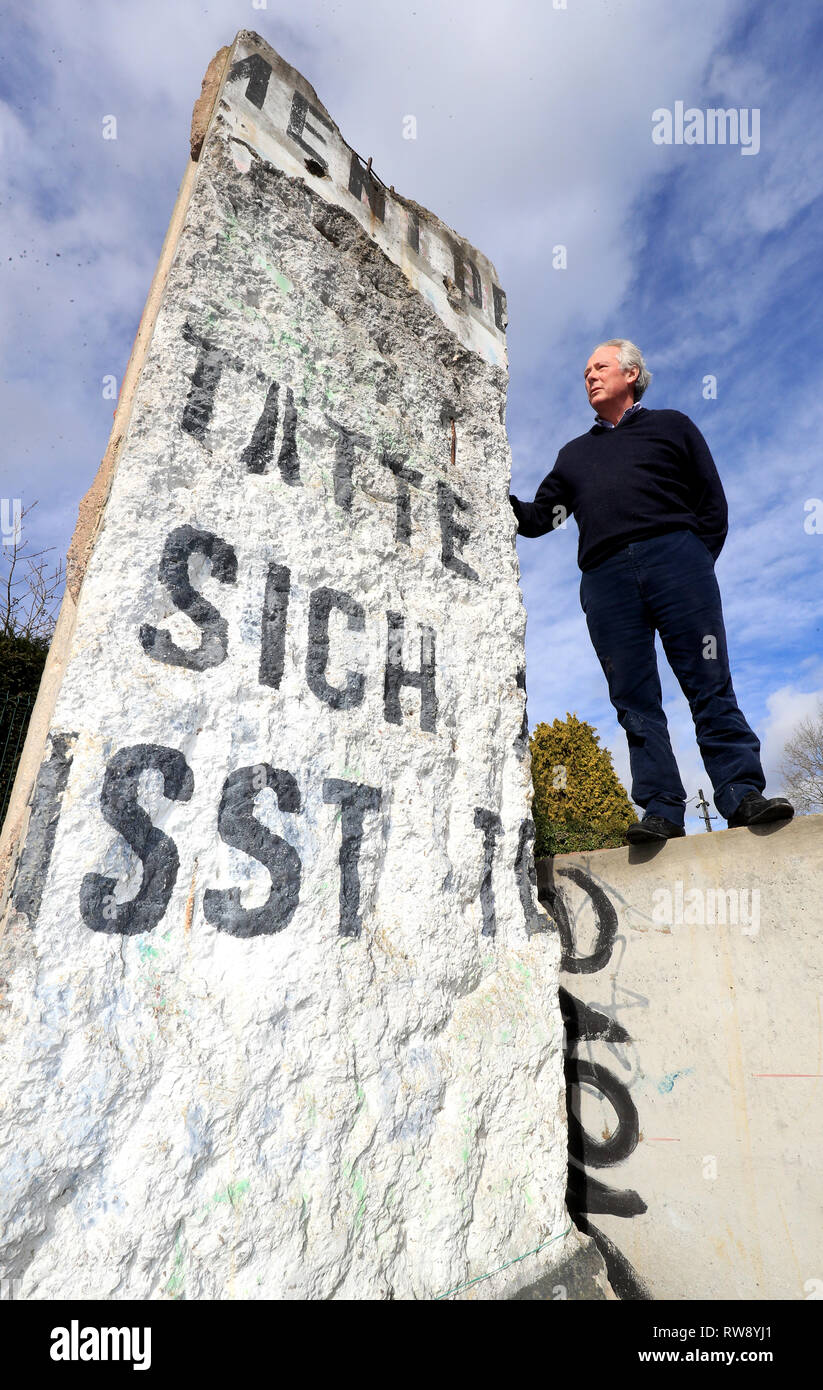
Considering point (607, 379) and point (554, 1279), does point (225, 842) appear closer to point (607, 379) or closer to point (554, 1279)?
point (554, 1279)

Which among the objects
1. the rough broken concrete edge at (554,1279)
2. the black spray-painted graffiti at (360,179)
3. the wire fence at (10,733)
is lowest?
the rough broken concrete edge at (554,1279)

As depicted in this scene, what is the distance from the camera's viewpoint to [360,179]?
2219 mm

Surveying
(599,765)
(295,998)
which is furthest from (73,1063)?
(599,765)

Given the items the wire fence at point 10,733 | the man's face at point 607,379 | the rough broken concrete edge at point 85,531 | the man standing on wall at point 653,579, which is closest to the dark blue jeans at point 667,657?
the man standing on wall at point 653,579

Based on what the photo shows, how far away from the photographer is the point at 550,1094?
1.68 meters

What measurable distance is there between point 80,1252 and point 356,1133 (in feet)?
1.63

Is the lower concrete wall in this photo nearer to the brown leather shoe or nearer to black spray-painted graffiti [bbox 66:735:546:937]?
the brown leather shoe

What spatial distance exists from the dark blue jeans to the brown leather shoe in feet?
0.17

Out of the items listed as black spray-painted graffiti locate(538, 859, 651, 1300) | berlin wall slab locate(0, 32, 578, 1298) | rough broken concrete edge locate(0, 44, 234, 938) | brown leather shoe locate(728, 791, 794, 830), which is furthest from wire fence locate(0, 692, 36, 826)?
brown leather shoe locate(728, 791, 794, 830)

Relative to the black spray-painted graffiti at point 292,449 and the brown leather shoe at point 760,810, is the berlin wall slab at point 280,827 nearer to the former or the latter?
the black spray-painted graffiti at point 292,449

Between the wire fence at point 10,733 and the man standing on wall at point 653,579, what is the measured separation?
4509 mm

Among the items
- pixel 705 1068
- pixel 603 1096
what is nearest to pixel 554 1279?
pixel 603 1096

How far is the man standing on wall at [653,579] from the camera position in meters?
1.92
